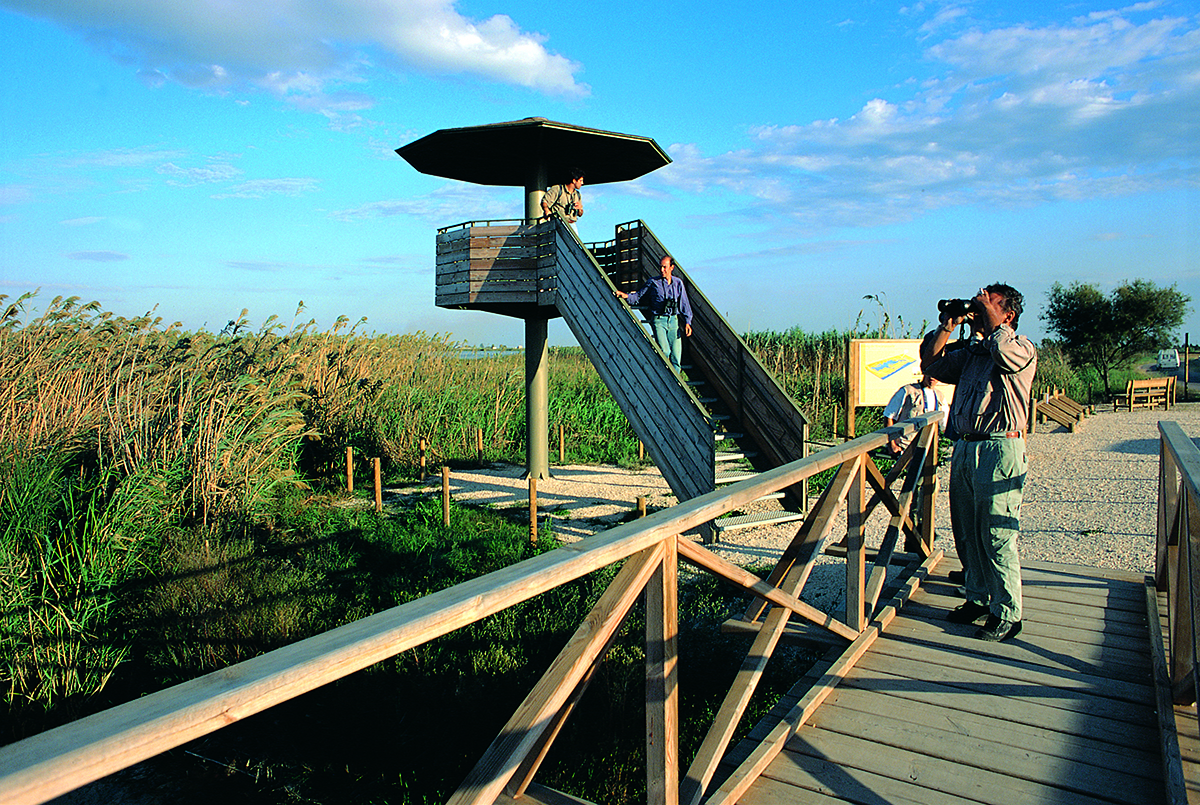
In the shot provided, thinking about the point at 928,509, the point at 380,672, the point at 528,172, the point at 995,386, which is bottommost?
the point at 380,672

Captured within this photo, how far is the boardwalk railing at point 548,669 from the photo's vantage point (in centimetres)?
105

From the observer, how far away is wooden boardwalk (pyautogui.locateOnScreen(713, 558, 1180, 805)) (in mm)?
2896

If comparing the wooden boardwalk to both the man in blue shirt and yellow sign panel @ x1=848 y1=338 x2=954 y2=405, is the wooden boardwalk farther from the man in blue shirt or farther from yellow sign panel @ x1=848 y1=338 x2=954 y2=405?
yellow sign panel @ x1=848 y1=338 x2=954 y2=405

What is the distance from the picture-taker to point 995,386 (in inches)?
165

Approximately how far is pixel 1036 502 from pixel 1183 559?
8.78 metres

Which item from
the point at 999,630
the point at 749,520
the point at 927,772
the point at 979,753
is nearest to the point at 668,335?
the point at 749,520

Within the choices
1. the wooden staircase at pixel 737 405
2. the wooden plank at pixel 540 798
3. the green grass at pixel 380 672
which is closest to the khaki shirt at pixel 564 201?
the wooden staircase at pixel 737 405

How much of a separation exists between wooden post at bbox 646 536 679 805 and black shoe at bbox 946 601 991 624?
2.90 m

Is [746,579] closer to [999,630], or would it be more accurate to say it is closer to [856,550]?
[856,550]

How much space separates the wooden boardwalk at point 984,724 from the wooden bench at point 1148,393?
24371 millimetres

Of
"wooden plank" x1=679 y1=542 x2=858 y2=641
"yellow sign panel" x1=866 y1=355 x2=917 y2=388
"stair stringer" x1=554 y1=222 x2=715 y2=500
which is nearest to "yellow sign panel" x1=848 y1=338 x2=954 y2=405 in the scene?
"yellow sign panel" x1=866 y1=355 x2=917 y2=388

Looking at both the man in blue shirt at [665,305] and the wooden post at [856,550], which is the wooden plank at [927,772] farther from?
the man in blue shirt at [665,305]

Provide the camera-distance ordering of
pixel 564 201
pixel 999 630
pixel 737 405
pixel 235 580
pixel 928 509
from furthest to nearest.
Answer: pixel 564 201, pixel 737 405, pixel 235 580, pixel 928 509, pixel 999 630

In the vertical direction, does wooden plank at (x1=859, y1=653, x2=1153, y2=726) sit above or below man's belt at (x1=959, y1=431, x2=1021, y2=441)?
below
